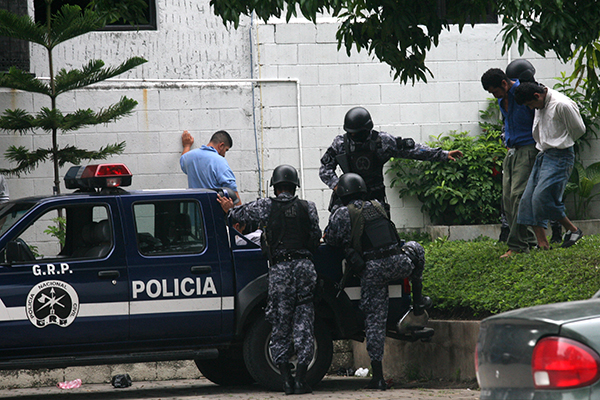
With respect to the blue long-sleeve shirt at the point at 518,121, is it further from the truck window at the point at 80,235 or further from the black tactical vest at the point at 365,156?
the truck window at the point at 80,235

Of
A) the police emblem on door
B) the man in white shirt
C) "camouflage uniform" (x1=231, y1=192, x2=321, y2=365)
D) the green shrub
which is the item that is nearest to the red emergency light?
the police emblem on door

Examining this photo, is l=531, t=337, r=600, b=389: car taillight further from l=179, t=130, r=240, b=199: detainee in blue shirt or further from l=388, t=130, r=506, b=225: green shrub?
l=388, t=130, r=506, b=225: green shrub

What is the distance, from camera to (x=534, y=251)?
8.40m

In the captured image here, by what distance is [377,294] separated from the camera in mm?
7125

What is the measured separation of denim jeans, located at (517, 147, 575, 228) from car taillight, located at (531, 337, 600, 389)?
4.87 metres

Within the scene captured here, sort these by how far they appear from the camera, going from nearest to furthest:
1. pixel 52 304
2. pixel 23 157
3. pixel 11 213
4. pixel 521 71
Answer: pixel 52 304
pixel 11 213
pixel 521 71
pixel 23 157

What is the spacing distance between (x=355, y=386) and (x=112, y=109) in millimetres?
4734

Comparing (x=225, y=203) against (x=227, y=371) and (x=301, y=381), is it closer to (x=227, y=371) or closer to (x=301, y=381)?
(x=301, y=381)

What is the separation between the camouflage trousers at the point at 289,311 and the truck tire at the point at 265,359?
0.15 metres

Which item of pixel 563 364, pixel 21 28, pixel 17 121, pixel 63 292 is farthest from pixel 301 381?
pixel 21 28

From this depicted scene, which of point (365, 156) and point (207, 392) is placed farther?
point (365, 156)

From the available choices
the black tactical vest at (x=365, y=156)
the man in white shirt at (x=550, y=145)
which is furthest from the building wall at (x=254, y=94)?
the man in white shirt at (x=550, y=145)

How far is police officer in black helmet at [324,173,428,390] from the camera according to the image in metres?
7.12

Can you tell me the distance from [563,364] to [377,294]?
4.03 meters
